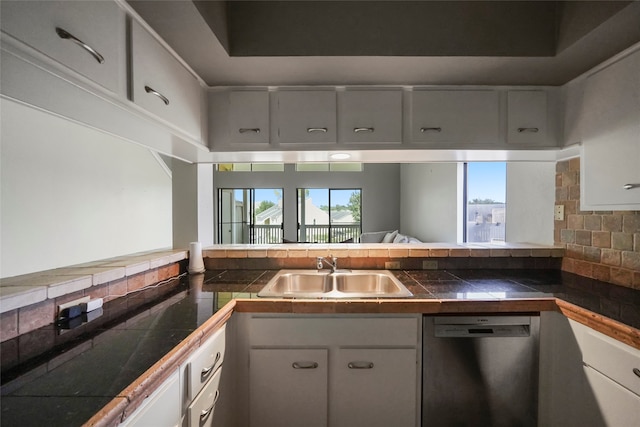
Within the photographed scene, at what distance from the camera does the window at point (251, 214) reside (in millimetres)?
7395

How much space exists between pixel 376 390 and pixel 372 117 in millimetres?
1395

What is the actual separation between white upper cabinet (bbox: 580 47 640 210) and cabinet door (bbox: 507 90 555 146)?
0.18 m

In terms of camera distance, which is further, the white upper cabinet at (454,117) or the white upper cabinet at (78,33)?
the white upper cabinet at (454,117)

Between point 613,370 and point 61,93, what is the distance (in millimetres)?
2151

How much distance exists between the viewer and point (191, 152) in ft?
5.25

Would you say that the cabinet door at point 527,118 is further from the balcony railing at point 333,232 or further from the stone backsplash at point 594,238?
the balcony railing at point 333,232

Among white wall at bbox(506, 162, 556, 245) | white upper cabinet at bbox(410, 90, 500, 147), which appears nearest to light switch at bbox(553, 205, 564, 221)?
white wall at bbox(506, 162, 556, 245)

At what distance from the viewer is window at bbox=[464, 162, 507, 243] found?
319cm

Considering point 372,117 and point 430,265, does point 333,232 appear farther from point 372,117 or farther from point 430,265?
point 372,117

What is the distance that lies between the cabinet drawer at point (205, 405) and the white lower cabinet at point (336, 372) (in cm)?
20

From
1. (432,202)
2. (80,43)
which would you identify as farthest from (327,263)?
(432,202)

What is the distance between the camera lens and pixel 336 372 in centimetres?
118

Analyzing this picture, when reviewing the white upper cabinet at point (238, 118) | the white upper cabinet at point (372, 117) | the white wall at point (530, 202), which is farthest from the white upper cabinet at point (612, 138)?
the white upper cabinet at point (238, 118)

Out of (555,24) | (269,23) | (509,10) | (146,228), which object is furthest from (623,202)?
(146,228)
